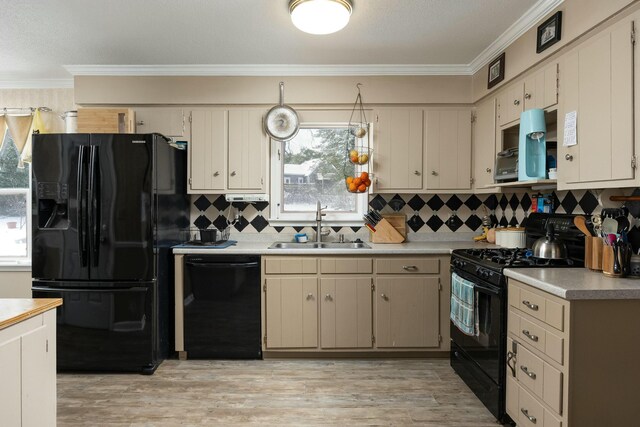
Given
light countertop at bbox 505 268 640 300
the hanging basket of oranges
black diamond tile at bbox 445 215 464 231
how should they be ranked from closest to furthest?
light countertop at bbox 505 268 640 300
the hanging basket of oranges
black diamond tile at bbox 445 215 464 231

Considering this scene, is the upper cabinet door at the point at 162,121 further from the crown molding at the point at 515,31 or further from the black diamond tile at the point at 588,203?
the black diamond tile at the point at 588,203

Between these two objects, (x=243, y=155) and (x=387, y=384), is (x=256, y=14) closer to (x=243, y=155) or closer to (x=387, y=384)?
Result: (x=243, y=155)

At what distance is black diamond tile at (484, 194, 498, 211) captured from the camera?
12.4 feet

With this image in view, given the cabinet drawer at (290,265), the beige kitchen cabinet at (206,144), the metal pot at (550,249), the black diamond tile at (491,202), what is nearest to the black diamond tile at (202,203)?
the beige kitchen cabinet at (206,144)

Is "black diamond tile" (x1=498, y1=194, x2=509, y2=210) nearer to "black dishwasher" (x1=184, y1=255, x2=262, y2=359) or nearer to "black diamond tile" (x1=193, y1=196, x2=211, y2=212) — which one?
"black dishwasher" (x1=184, y1=255, x2=262, y2=359)

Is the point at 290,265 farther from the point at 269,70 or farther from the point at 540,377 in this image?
the point at 540,377

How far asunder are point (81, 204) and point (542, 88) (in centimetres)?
328

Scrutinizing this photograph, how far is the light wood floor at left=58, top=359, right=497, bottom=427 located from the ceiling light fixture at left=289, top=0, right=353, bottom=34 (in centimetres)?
236

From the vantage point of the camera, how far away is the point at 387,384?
9.05 ft

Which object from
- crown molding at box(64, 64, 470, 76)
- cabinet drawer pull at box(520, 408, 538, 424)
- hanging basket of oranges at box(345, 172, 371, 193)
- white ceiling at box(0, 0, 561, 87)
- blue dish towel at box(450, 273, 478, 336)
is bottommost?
cabinet drawer pull at box(520, 408, 538, 424)

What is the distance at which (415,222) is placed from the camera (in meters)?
3.79

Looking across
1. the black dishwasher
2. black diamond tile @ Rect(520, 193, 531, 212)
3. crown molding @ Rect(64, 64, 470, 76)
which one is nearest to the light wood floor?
the black dishwasher

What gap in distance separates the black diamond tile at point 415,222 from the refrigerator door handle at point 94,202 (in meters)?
2.68

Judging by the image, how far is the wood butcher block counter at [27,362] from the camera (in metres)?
1.45
